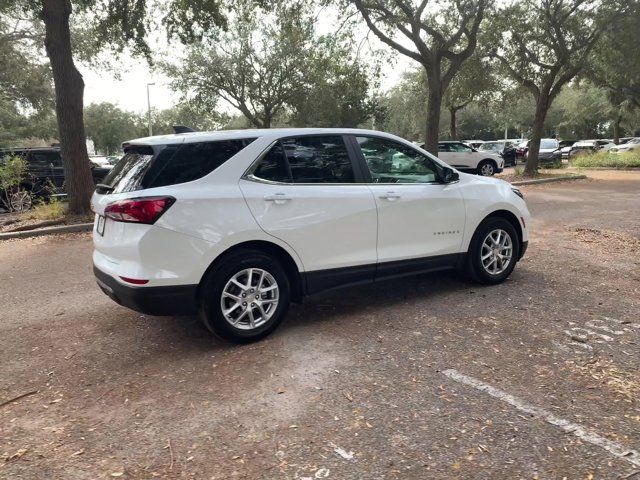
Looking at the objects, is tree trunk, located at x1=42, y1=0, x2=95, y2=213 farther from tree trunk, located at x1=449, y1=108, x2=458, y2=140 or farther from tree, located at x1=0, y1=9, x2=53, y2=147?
tree trunk, located at x1=449, y1=108, x2=458, y2=140

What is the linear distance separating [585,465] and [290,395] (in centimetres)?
168

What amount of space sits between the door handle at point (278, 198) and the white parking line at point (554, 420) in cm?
178

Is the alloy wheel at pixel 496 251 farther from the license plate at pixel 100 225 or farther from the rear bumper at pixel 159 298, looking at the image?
the license plate at pixel 100 225

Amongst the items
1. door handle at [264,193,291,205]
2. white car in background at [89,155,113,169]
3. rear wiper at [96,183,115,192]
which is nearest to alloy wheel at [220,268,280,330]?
door handle at [264,193,291,205]

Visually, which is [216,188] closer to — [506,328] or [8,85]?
[506,328]

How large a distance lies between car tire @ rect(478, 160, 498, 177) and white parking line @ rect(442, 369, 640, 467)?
18.7m

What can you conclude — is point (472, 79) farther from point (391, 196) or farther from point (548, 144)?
point (391, 196)

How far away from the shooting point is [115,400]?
324 cm

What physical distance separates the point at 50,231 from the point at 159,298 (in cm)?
709

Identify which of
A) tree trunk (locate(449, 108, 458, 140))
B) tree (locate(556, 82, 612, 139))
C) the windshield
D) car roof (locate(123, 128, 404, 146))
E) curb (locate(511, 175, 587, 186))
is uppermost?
tree (locate(556, 82, 612, 139))

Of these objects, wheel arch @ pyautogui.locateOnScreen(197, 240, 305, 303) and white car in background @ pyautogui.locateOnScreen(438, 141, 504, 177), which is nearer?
wheel arch @ pyautogui.locateOnScreen(197, 240, 305, 303)

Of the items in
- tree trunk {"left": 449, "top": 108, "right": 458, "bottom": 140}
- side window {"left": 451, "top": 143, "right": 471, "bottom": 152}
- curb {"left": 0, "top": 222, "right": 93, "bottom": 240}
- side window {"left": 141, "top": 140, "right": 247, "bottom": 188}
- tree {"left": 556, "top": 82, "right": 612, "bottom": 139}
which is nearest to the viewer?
side window {"left": 141, "top": 140, "right": 247, "bottom": 188}

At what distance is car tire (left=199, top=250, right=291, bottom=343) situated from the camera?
3.79m

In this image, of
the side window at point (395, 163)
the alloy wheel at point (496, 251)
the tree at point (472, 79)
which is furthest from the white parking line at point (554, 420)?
the tree at point (472, 79)
